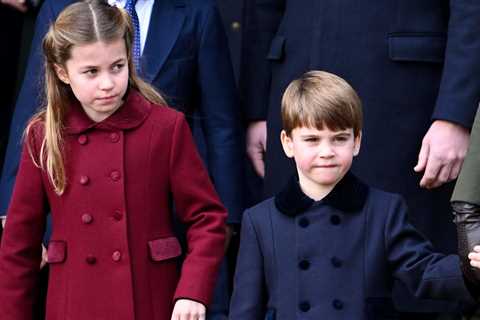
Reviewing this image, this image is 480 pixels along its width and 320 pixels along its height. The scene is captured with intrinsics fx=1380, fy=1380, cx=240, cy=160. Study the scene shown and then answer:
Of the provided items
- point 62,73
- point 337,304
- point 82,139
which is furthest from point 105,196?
point 337,304

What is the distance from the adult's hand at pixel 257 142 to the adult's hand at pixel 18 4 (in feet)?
3.52

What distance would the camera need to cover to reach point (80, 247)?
4.46 meters

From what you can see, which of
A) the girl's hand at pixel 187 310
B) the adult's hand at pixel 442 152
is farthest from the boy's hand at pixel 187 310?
the adult's hand at pixel 442 152

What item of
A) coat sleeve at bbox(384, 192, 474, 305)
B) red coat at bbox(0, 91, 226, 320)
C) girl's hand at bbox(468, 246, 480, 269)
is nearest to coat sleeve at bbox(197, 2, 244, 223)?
red coat at bbox(0, 91, 226, 320)

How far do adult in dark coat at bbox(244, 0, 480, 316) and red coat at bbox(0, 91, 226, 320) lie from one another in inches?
24.6

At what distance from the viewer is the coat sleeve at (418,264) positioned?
3973 mm

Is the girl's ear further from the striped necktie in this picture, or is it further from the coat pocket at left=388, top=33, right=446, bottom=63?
the coat pocket at left=388, top=33, right=446, bottom=63

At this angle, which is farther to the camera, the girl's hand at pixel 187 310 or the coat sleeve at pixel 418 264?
the girl's hand at pixel 187 310

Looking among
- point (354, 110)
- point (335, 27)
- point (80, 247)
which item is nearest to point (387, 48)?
point (335, 27)

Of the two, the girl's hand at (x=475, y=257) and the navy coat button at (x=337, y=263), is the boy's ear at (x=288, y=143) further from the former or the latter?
the girl's hand at (x=475, y=257)

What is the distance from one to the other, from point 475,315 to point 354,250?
0.41m

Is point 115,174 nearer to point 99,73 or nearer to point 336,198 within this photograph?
point 99,73

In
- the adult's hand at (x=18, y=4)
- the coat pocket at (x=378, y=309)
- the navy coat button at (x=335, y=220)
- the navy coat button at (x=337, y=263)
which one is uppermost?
the adult's hand at (x=18, y=4)

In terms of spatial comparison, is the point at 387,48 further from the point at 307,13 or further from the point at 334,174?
the point at 334,174
